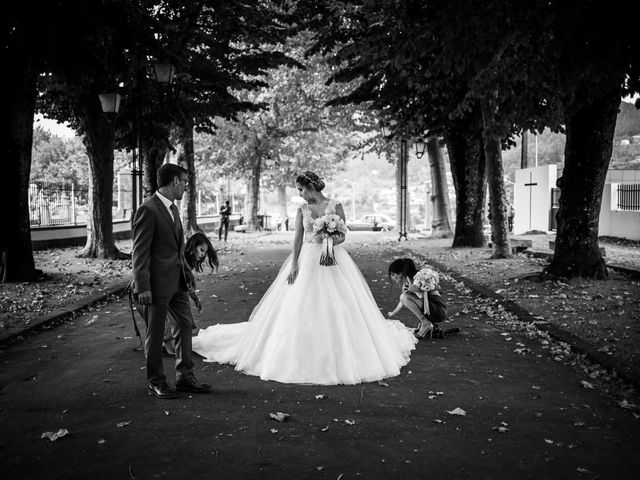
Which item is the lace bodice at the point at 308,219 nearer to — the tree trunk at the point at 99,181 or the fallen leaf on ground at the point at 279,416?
the fallen leaf on ground at the point at 279,416

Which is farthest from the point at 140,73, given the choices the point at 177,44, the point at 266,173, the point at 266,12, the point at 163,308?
the point at 266,173

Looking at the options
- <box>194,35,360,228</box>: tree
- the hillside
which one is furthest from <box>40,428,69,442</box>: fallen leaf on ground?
the hillside

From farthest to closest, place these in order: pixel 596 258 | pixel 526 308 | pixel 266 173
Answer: pixel 266 173 < pixel 596 258 < pixel 526 308

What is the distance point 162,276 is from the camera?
595cm

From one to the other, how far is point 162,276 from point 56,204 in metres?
21.7

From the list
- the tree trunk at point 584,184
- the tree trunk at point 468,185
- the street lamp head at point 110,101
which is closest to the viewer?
the tree trunk at point 584,184

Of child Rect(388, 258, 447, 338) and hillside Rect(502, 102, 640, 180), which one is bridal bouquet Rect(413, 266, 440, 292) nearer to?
child Rect(388, 258, 447, 338)

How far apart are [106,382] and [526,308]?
6.94 meters

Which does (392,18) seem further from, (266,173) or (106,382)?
(266,173)

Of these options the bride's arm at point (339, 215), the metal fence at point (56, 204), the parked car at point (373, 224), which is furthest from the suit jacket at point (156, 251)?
the parked car at point (373, 224)

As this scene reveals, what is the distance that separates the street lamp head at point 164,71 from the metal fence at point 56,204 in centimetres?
840

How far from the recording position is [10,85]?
1393cm

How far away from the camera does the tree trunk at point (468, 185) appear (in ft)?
77.4

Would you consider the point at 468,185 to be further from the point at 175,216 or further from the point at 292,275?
the point at 175,216
